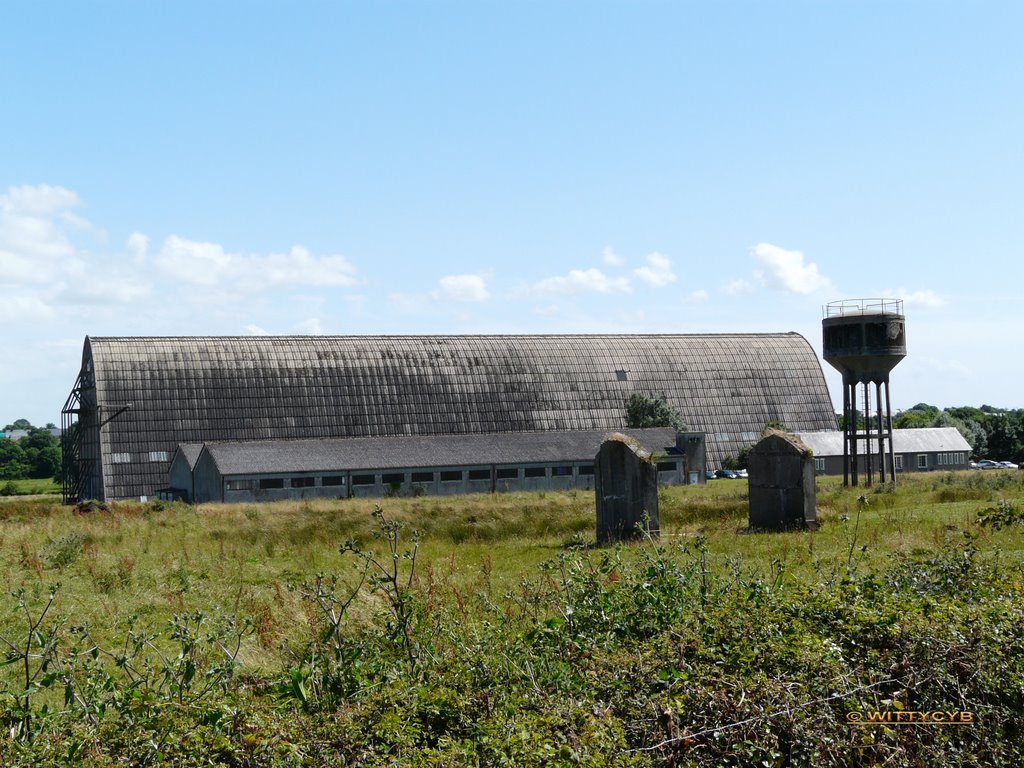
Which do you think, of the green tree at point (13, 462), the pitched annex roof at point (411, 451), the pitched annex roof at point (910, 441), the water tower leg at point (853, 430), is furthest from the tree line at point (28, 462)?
the water tower leg at point (853, 430)

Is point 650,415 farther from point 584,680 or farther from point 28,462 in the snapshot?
point 28,462

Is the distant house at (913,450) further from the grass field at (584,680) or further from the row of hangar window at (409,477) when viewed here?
the grass field at (584,680)

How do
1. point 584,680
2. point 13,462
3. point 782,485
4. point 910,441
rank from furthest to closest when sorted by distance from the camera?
1. point 13,462
2. point 910,441
3. point 782,485
4. point 584,680

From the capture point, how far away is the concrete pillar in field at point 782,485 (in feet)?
78.9

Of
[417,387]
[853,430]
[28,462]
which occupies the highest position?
[417,387]

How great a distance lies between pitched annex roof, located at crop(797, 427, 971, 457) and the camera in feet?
232

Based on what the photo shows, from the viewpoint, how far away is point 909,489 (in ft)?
108

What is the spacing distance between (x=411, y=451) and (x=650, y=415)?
2085 cm

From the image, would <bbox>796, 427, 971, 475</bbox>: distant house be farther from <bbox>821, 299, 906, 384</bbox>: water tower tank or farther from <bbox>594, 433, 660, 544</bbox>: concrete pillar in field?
<bbox>594, 433, 660, 544</bbox>: concrete pillar in field

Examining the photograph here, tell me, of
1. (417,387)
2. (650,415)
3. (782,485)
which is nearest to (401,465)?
(417,387)

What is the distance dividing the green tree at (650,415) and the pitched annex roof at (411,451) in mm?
6718

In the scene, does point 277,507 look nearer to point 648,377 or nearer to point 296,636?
point 296,636

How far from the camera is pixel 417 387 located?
68.8 meters

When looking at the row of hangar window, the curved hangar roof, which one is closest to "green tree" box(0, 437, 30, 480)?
the curved hangar roof
